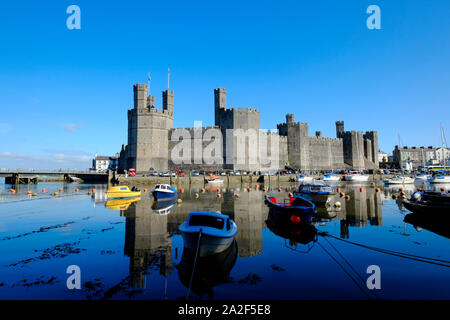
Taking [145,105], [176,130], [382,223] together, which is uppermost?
[145,105]

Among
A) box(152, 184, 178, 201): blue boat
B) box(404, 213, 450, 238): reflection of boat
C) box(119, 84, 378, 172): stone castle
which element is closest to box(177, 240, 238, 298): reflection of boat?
box(404, 213, 450, 238): reflection of boat

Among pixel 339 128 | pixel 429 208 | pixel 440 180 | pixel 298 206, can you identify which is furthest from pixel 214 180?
pixel 339 128

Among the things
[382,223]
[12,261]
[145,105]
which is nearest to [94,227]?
[12,261]

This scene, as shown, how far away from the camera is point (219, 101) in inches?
2115

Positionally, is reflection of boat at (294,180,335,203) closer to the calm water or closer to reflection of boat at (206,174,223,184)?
the calm water

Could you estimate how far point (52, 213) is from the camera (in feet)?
51.6

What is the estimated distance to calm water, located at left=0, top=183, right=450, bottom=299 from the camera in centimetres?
548

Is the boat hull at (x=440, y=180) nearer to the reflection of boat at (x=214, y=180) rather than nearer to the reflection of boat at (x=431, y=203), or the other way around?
the reflection of boat at (x=214, y=180)

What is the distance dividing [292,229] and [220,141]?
129 ft

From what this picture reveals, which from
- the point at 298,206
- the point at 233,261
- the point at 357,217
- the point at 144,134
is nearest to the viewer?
the point at 233,261

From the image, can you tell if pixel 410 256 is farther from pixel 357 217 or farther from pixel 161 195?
pixel 161 195

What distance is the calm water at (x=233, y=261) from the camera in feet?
18.0

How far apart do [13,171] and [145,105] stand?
30.9m
